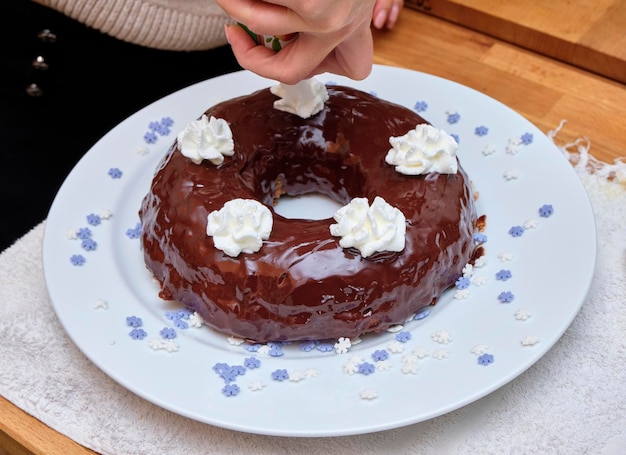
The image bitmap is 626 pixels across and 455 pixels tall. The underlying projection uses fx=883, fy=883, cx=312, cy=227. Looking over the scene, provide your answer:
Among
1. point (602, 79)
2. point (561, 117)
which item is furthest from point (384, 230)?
point (602, 79)

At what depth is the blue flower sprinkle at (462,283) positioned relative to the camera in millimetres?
1345

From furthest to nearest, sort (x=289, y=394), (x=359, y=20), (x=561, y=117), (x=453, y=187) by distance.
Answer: (x=561, y=117), (x=453, y=187), (x=289, y=394), (x=359, y=20)

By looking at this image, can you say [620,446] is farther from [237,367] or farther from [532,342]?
[237,367]

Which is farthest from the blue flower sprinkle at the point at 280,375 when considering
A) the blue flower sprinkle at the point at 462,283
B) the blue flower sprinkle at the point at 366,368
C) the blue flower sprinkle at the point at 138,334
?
the blue flower sprinkle at the point at 462,283

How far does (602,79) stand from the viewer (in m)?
1.79

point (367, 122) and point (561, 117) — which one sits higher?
point (367, 122)

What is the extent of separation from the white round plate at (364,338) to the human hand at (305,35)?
0.38 meters

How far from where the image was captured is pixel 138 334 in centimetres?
128

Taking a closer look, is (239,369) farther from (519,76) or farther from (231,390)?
(519,76)

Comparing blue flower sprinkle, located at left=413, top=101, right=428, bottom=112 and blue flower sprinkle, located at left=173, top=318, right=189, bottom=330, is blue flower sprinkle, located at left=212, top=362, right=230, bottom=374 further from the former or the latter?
blue flower sprinkle, located at left=413, top=101, right=428, bottom=112

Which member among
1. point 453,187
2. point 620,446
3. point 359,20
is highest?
point 359,20

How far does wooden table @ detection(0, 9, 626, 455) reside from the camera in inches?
66.6

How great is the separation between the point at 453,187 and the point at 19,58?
1.03 m

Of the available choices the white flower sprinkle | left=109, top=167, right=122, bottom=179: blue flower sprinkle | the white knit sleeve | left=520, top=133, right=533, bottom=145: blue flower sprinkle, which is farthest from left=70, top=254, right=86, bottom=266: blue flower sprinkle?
left=520, top=133, right=533, bottom=145: blue flower sprinkle
